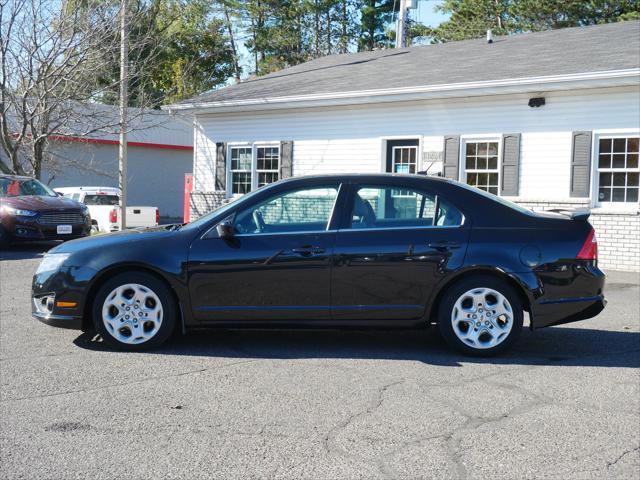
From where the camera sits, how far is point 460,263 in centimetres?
597

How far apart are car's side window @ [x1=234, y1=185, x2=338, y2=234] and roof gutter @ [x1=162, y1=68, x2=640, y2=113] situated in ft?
27.6

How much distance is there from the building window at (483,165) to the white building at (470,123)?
0.02m

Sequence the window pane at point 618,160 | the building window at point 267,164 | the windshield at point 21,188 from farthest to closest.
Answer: the building window at point 267,164 < the windshield at point 21,188 < the window pane at point 618,160

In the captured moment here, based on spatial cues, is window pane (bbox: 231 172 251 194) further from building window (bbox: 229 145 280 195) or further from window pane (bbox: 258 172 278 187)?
window pane (bbox: 258 172 278 187)

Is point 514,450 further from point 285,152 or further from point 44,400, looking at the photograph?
point 285,152

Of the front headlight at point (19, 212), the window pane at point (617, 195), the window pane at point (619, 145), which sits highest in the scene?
the window pane at point (619, 145)

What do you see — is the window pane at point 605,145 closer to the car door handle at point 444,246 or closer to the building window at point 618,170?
the building window at point 618,170

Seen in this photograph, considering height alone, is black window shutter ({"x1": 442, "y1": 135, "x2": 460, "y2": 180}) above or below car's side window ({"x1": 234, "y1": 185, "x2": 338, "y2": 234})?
above

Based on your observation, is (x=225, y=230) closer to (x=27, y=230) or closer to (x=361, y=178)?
(x=361, y=178)

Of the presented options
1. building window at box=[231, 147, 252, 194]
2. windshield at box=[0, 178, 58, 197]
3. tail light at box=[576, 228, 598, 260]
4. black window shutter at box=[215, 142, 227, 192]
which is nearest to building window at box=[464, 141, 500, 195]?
building window at box=[231, 147, 252, 194]

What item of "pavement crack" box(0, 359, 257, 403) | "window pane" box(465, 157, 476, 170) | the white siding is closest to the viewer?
"pavement crack" box(0, 359, 257, 403)

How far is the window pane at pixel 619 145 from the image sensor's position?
42.4ft

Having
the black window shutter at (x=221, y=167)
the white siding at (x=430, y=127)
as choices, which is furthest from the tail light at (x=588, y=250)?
the black window shutter at (x=221, y=167)

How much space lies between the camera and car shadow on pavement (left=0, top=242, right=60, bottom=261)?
1340 cm
